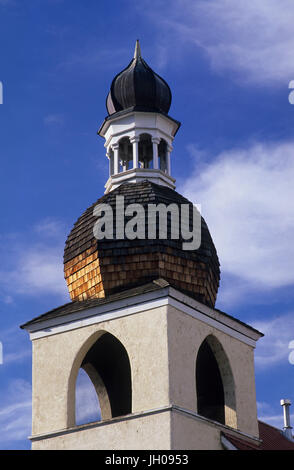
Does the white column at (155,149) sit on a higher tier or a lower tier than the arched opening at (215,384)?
higher

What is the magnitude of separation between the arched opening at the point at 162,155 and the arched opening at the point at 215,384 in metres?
5.10

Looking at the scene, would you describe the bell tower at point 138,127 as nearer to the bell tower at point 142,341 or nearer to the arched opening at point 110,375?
the bell tower at point 142,341

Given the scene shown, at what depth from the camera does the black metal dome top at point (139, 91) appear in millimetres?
27328

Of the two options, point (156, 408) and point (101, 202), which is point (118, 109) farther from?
point (156, 408)

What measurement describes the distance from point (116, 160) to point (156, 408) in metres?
7.59

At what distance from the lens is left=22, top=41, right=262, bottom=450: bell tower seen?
2180cm

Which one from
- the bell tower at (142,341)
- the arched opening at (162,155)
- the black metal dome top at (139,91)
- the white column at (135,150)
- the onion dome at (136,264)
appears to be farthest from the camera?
the arched opening at (162,155)

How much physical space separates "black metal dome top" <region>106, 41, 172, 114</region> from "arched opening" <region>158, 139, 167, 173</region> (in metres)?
0.79

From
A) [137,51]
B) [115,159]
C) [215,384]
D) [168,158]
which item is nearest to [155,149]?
[168,158]

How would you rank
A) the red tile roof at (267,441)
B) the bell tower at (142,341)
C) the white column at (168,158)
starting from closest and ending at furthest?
the bell tower at (142,341)
the red tile roof at (267,441)
the white column at (168,158)

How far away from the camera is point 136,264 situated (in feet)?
77.5

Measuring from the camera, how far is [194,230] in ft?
80.6

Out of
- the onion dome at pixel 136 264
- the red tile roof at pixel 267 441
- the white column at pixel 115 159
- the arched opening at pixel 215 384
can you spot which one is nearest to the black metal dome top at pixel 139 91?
the white column at pixel 115 159
